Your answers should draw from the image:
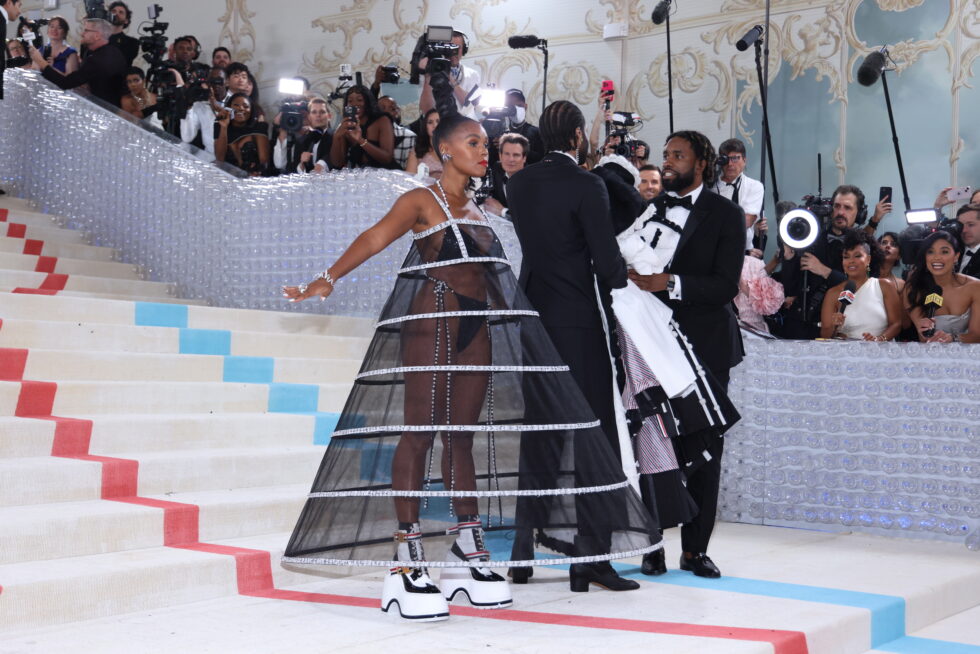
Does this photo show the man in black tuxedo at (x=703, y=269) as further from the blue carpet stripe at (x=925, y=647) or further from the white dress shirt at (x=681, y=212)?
the blue carpet stripe at (x=925, y=647)

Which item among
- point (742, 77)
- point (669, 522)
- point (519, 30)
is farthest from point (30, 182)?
point (669, 522)

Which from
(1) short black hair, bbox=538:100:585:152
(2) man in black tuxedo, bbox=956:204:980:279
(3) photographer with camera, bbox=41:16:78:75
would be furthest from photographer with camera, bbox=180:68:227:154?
(1) short black hair, bbox=538:100:585:152

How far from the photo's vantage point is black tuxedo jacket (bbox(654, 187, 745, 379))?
10.7 feet

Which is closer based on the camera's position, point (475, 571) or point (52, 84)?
point (475, 571)

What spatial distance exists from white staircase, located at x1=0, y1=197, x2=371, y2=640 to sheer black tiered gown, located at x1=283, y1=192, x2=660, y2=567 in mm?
453

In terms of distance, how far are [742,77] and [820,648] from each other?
234 inches

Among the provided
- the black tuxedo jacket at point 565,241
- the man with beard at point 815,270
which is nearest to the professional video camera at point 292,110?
the man with beard at point 815,270

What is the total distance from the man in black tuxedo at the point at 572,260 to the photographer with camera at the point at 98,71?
495cm

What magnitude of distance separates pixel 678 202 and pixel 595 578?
1150mm

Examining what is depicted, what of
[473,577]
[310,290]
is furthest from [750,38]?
[473,577]

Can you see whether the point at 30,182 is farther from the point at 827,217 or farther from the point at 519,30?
the point at 827,217

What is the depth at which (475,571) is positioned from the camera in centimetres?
279

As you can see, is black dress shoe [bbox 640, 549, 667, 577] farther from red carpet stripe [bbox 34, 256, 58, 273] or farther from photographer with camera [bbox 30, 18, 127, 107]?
photographer with camera [bbox 30, 18, 127, 107]

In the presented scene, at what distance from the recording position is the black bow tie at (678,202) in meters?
3.29
